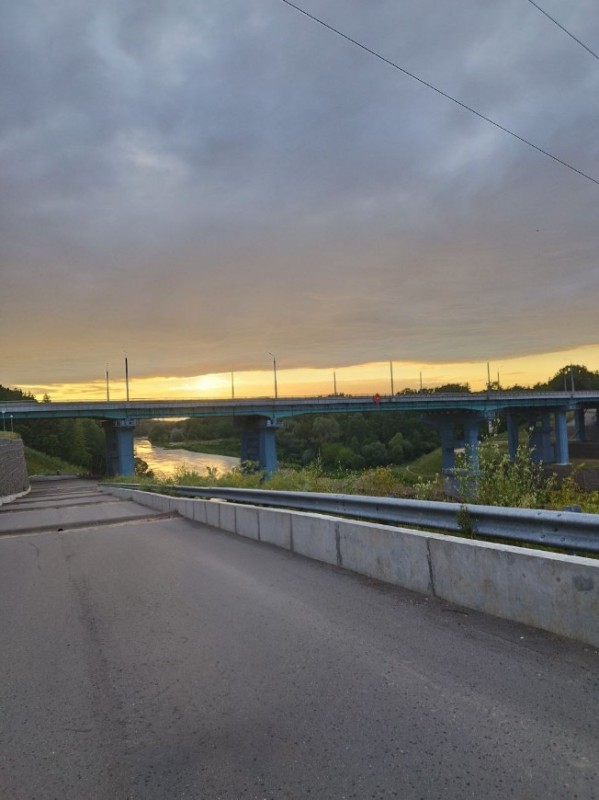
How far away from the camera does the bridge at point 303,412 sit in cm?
6631

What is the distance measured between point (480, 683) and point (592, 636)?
3.36 feet

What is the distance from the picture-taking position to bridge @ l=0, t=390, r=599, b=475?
6631cm

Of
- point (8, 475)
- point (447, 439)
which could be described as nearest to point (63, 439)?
point (447, 439)

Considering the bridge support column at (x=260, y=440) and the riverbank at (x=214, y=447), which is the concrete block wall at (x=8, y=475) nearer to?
the bridge support column at (x=260, y=440)

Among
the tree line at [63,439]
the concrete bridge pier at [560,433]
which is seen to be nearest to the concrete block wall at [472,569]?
the concrete bridge pier at [560,433]

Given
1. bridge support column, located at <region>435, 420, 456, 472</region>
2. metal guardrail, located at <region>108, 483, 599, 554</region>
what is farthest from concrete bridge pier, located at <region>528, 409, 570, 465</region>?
metal guardrail, located at <region>108, 483, 599, 554</region>

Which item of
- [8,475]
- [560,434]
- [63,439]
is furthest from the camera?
[63,439]

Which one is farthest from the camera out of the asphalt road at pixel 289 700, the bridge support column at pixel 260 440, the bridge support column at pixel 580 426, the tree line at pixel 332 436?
the tree line at pixel 332 436

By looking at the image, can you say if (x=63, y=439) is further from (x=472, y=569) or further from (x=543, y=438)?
(x=472, y=569)

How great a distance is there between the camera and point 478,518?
18.8 ft

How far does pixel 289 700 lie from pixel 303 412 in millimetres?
73583

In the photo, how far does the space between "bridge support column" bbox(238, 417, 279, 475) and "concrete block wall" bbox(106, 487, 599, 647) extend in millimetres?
65630

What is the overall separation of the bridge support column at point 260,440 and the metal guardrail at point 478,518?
64.9 metres

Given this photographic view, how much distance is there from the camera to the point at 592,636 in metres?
4.18
